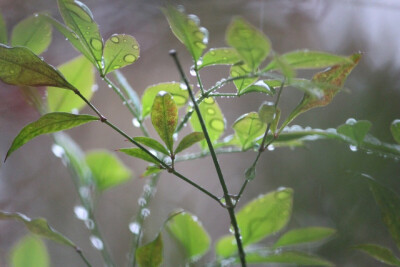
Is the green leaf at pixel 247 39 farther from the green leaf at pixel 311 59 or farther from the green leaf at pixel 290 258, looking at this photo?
the green leaf at pixel 290 258

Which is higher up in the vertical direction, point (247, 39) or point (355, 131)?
point (247, 39)

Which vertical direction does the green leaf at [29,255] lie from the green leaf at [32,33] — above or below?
below

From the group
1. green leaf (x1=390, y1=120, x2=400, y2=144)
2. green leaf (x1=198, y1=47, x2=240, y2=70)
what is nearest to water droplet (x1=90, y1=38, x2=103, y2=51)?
green leaf (x1=198, y1=47, x2=240, y2=70)

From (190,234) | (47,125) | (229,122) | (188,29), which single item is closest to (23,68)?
(47,125)

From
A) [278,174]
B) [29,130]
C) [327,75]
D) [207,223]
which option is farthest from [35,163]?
[327,75]

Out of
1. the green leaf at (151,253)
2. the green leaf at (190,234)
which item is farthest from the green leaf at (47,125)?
the green leaf at (190,234)

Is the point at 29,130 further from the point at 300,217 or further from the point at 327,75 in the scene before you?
the point at 300,217

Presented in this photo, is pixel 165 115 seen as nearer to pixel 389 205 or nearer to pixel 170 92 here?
pixel 170 92
